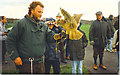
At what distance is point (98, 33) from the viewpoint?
11.5ft

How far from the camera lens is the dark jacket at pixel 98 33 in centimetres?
350

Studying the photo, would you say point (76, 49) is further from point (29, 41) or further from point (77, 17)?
point (29, 41)

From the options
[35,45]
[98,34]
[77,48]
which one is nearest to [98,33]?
[98,34]

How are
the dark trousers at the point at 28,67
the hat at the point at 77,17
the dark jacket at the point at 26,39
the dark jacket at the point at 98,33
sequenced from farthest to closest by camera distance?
the dark jacket at the point at 98,33
the hat at the point at 77,17
the dark trousers at the point at 28,67
the dark jacket at the point at 26,39

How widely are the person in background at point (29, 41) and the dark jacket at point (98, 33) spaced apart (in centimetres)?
160

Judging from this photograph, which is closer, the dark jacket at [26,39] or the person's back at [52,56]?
the dark jacket at [26,39]

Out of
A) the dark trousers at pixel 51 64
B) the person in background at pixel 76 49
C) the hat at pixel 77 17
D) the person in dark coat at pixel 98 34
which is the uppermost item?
the hat at pixel 77 17

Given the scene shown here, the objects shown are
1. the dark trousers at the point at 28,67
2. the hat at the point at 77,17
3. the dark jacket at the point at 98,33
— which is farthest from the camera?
the dark jacket at the point at 98,33

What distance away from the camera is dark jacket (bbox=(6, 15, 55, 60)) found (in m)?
2.13

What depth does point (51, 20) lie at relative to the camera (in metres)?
3.28

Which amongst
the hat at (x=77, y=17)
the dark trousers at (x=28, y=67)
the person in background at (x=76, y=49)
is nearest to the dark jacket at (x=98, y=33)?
the person in background at (x=76, y=49)

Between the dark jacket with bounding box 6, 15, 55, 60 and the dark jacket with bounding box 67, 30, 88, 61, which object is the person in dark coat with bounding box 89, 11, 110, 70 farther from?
the dark jacket with bounding box 6, 15, 55, 60

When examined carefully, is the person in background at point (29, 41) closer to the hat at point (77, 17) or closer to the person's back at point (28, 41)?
the person's back at point (28, 41)

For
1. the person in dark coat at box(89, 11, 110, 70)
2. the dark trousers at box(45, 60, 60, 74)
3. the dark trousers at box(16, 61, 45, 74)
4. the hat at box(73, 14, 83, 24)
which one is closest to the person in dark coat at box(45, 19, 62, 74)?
the dark trousers at box(45, 60, 60, 74)
